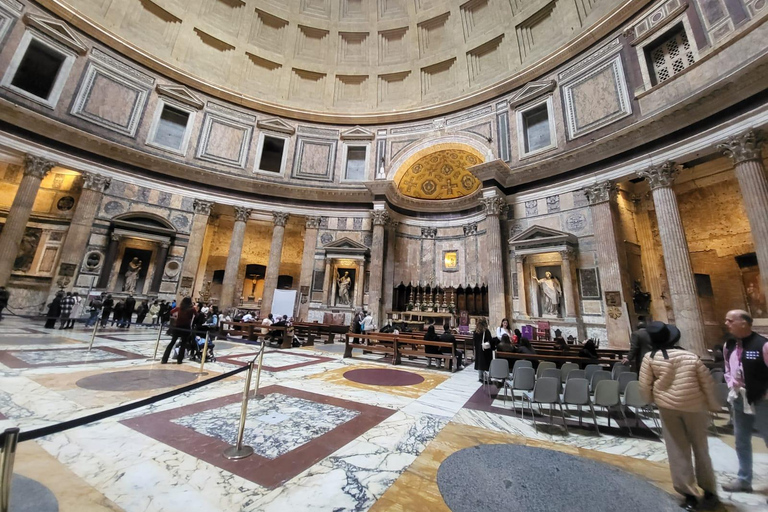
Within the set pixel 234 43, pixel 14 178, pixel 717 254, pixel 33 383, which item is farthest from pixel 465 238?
pixel 14 178

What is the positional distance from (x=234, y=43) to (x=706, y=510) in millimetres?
23438

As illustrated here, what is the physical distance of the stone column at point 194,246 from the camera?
14.0m

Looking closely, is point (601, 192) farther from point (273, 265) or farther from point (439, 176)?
point (273, 265)

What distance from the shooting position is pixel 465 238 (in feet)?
54.7

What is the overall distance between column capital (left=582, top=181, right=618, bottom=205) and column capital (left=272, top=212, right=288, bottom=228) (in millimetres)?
14140

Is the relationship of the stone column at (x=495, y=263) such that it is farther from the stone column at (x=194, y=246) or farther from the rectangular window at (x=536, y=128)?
the stone column at (x=194, y=246)

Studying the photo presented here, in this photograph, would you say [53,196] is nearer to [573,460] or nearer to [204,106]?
[204,106]

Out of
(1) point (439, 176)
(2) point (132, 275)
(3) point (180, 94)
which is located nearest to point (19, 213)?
(2) point (132, 275)

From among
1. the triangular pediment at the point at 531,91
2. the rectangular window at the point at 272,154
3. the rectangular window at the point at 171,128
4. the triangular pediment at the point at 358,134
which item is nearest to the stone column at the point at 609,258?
the triangular pediment at the point at 531,91

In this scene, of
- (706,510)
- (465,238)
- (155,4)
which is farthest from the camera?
(465,238)

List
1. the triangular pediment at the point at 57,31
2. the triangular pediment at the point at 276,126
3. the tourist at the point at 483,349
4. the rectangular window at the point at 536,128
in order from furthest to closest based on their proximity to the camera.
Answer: the triangular pediment at the point at 276,126
the rectangular window at the point at 536,128
the triangular pediment at the point at 57,31
the tourist at the point at 483,349

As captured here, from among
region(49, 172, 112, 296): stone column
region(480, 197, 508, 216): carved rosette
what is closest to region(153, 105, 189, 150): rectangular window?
region(49, 172, 112, 296): stone column

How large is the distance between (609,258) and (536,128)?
736cm

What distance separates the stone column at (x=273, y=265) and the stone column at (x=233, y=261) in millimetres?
1448
